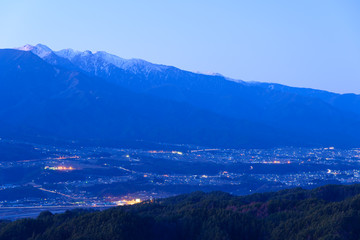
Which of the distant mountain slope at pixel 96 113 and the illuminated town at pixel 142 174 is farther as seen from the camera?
the distant mountain slope at pixel 96 113

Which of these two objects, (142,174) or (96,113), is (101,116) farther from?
(142,174)

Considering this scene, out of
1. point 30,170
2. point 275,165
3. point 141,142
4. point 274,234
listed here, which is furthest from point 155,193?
point 141,142

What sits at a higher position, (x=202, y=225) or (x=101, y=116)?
(x=101, y=116)

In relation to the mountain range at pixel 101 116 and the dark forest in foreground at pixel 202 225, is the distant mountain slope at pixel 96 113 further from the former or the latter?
the dark forest in foreground at pixel 202 225

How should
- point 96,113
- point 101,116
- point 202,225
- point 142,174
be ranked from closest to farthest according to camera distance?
point 202,225 → point 142,174 → point 101,116 → point 96,113

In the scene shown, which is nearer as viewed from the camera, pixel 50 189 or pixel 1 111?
pixel 50 189

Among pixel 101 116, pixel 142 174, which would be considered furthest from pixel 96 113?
pixel 142 174

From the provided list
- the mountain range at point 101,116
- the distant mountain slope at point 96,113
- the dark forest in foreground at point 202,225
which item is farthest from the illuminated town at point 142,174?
the dark forest in foreground at point 202,225

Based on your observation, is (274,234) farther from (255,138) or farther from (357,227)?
(255,138)
